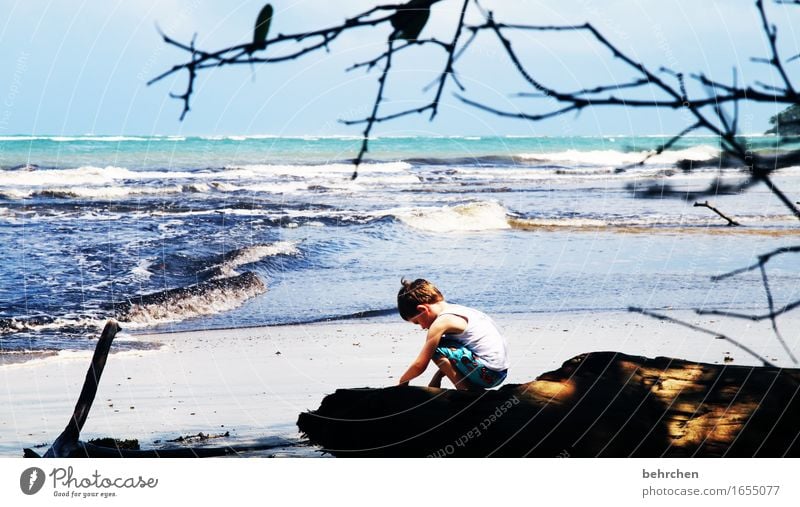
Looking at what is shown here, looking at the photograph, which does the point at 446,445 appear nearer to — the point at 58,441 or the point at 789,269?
the point at 58,441

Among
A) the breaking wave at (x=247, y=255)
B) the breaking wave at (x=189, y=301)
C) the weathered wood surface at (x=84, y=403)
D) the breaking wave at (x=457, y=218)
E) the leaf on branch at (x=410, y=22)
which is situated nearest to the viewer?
the leaf on branch at (x=410, y=22)

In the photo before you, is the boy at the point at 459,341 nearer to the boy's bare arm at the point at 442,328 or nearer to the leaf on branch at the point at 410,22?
the boy's bare arm at the point at 442,328

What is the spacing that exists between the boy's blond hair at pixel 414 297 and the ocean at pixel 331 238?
1376 mm

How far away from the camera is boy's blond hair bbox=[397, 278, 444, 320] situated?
3283 mm

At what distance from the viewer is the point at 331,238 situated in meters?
7.39

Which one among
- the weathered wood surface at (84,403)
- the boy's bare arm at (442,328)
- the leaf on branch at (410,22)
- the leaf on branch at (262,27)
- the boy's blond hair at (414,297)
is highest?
the leaf on branch at (410,22)

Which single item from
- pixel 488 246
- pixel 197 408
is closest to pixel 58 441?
pixel 197 408

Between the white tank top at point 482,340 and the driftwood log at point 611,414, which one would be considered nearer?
the driftwood log at point 611,414

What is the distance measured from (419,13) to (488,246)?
6.02 m

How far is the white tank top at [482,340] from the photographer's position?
3248 mm

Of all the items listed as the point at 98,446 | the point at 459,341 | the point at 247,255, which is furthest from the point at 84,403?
the point at 247,255

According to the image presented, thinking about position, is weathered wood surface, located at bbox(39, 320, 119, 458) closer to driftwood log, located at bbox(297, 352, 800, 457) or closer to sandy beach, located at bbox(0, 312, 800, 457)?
sandy beach, located at bbox(0, 312, 800, 457)

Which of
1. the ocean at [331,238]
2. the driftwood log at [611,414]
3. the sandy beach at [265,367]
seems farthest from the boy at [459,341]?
the ocean at [331,238]

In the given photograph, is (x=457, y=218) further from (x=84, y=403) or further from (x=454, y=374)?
(x=84, y=403)
